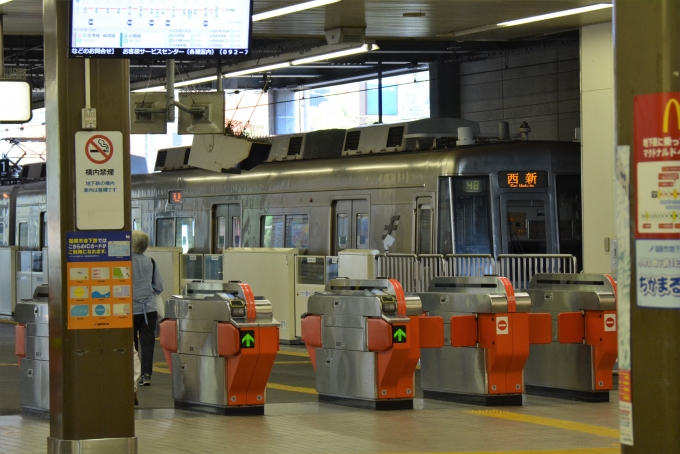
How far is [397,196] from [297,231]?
2671mm

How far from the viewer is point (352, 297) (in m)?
11.2

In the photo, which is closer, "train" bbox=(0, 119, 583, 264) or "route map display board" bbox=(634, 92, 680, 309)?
"route map display board" bbox=(634, 92, 680, 309)

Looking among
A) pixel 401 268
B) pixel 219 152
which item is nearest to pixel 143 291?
pixel 401 268

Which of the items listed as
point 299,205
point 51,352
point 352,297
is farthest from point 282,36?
point 51,352

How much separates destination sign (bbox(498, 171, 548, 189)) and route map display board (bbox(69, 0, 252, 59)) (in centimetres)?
880

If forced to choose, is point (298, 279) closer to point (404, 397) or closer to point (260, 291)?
point (260, 291)

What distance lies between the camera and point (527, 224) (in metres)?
16.2

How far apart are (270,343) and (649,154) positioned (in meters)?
6.85

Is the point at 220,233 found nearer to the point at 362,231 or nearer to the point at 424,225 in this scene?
the point at 362,231

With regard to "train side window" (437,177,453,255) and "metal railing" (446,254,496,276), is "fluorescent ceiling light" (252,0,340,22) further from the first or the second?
"metal railing" (446,254,496,276)

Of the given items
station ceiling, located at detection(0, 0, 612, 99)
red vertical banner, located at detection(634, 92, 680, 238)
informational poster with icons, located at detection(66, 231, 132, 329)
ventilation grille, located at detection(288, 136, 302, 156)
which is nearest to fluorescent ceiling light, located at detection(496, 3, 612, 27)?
station ceiling, located at detection(0, 0, 612, 99)

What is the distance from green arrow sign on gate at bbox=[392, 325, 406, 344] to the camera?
1082 cm

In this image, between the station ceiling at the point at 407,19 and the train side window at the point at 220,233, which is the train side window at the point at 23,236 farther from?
the station ceiling at the point at 407,19

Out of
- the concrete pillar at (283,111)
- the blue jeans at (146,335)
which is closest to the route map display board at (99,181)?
the blue jeans at (146,335)
